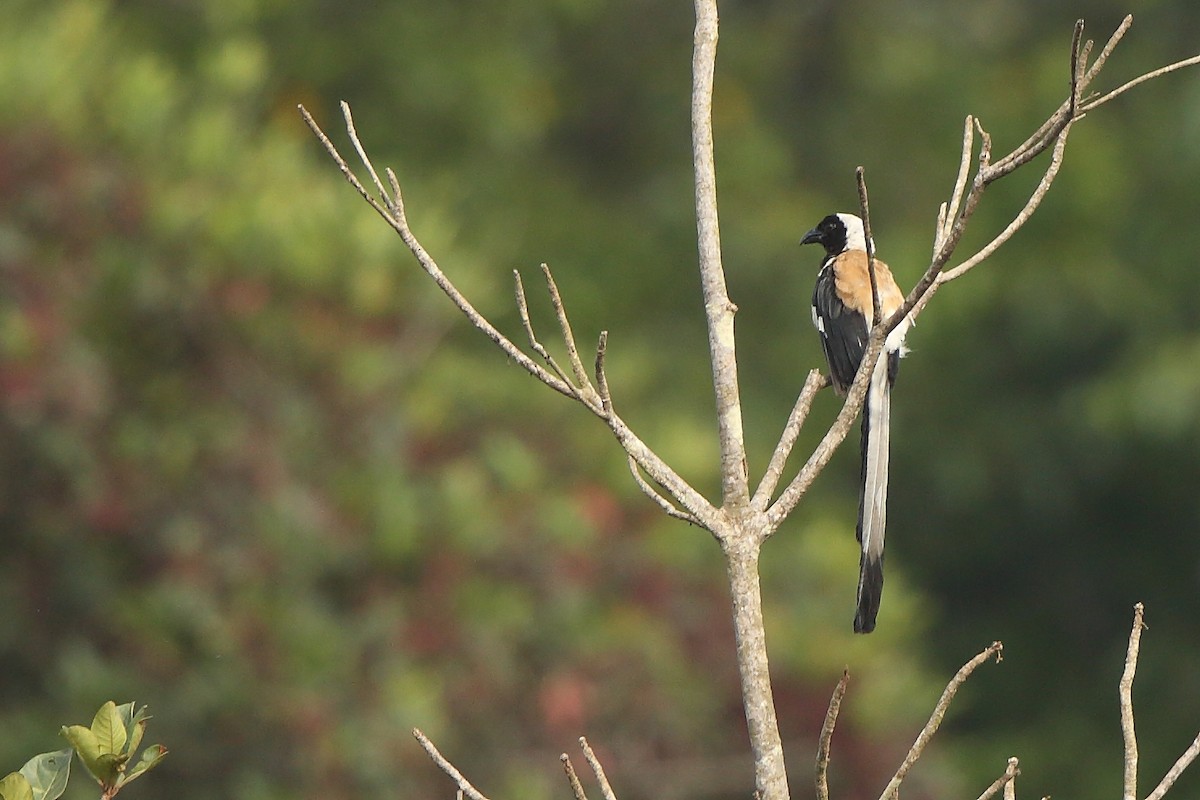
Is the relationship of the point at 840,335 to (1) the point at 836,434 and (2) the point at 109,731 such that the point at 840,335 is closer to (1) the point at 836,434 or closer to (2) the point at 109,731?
(1) the point at 836,434

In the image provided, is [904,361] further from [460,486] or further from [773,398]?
[460,486]

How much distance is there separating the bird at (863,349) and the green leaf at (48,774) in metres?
1.17

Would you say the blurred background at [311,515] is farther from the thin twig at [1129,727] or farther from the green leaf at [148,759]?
the thin twig at [1129,727]

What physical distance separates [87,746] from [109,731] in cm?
3

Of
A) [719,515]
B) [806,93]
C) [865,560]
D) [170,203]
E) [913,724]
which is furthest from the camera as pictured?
[806,93]

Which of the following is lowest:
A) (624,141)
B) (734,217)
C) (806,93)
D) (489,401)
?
(489,401)

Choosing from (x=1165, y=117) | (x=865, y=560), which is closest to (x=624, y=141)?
(x=1165, y=117)

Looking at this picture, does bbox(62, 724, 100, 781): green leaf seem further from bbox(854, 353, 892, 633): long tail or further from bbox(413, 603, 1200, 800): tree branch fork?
bbox(854, 353, 892, 633): long tail

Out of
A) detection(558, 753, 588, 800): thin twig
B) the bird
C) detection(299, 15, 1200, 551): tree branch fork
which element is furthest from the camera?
the bird

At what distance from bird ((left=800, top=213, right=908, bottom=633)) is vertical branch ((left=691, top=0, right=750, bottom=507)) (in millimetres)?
273

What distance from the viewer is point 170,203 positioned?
5719mm

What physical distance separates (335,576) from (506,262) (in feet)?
14.9

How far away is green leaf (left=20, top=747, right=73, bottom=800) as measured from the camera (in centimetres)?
198

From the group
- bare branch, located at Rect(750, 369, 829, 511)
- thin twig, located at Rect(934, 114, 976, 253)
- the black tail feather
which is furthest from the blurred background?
thin twig, located at Rect(934, 114, 976, 253)
